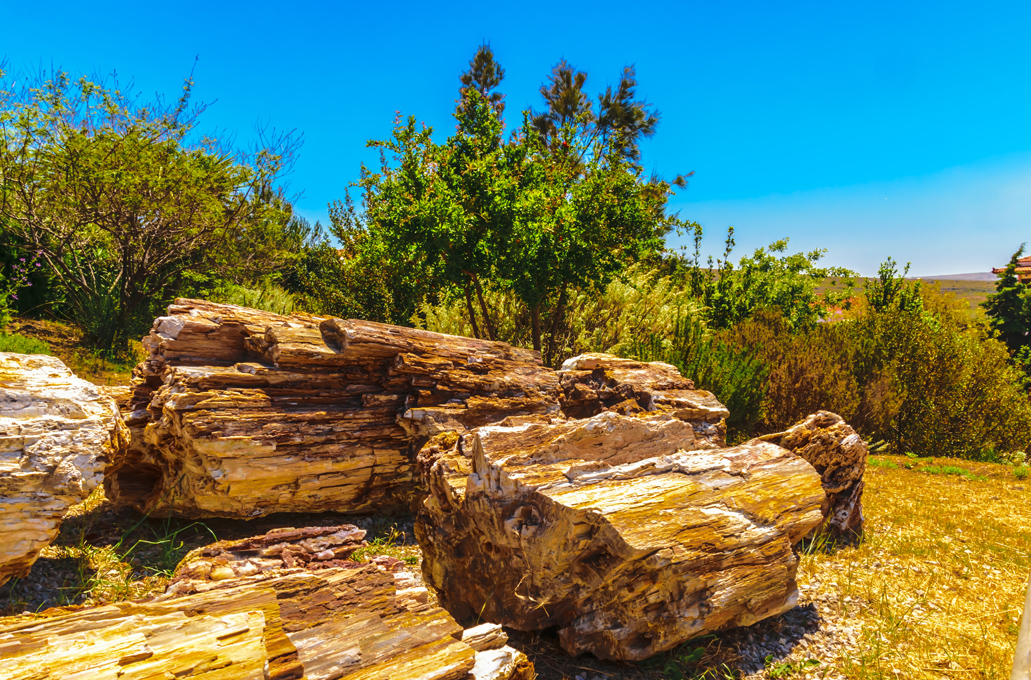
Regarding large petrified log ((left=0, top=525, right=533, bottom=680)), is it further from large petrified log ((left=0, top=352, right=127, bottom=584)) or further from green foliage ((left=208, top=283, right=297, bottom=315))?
green foliage ((left=208, top=283, right=297, bottom=315))

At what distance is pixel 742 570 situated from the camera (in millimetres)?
3557

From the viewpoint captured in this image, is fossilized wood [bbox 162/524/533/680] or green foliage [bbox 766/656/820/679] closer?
fossilized wood [bbox 162/524/533/680]

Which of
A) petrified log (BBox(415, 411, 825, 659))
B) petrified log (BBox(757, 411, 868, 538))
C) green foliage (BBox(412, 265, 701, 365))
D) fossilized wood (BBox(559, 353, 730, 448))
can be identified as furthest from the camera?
green foliage (BBox(412, 265, 701, 365))

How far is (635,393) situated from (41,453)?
220 inches

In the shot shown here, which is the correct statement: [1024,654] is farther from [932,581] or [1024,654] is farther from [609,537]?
[932,581]

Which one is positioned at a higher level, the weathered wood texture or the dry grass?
the weathered wood texture

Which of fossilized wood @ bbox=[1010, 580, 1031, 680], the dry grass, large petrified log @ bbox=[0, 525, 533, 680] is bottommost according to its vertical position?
the dry grass

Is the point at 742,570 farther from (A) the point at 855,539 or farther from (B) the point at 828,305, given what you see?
(B) the point at 828,305

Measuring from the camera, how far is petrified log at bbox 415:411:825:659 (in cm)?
339

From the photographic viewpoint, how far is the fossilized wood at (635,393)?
21.3 ft

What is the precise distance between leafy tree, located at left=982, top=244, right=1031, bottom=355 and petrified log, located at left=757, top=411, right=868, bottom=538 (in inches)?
849

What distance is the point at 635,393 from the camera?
21.6 feet

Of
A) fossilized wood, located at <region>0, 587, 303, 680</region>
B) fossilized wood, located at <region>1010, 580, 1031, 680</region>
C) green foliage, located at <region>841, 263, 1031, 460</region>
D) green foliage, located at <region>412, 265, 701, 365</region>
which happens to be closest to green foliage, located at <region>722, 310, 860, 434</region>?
green foliage, located at <region>841, 263, 1031, 460</region>

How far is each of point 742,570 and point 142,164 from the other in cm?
1437
